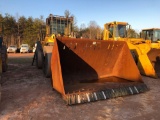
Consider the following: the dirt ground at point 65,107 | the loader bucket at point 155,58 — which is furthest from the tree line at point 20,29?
the dirt ground at point 65,107

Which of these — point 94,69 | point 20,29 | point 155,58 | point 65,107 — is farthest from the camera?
point 20,29

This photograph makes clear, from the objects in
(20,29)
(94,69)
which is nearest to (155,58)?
(94,69)

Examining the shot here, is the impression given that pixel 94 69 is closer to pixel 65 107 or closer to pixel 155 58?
pixel 65 107

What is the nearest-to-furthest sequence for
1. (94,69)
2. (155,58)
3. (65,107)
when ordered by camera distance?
(65,107)
(94,69)
(155,58)

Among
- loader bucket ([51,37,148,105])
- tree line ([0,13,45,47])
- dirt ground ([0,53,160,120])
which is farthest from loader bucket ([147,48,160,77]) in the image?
tree line ([0,13,45,47])

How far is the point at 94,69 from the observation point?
598 cm

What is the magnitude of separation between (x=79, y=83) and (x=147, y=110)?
6.48ft

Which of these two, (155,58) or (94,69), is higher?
(155,58)

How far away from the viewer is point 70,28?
35.3 ft

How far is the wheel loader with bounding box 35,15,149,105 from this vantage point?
15.4 feet

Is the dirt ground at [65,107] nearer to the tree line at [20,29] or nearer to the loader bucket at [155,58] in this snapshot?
the loader bucket at [155,58]

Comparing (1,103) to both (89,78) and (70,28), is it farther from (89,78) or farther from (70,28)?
(70,28)

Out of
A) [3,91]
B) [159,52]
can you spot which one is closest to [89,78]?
[3,91]

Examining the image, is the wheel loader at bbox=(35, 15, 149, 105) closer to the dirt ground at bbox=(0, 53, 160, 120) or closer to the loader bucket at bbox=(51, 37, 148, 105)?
the loader bucket at bbox=(51, 37, 148, 105)
